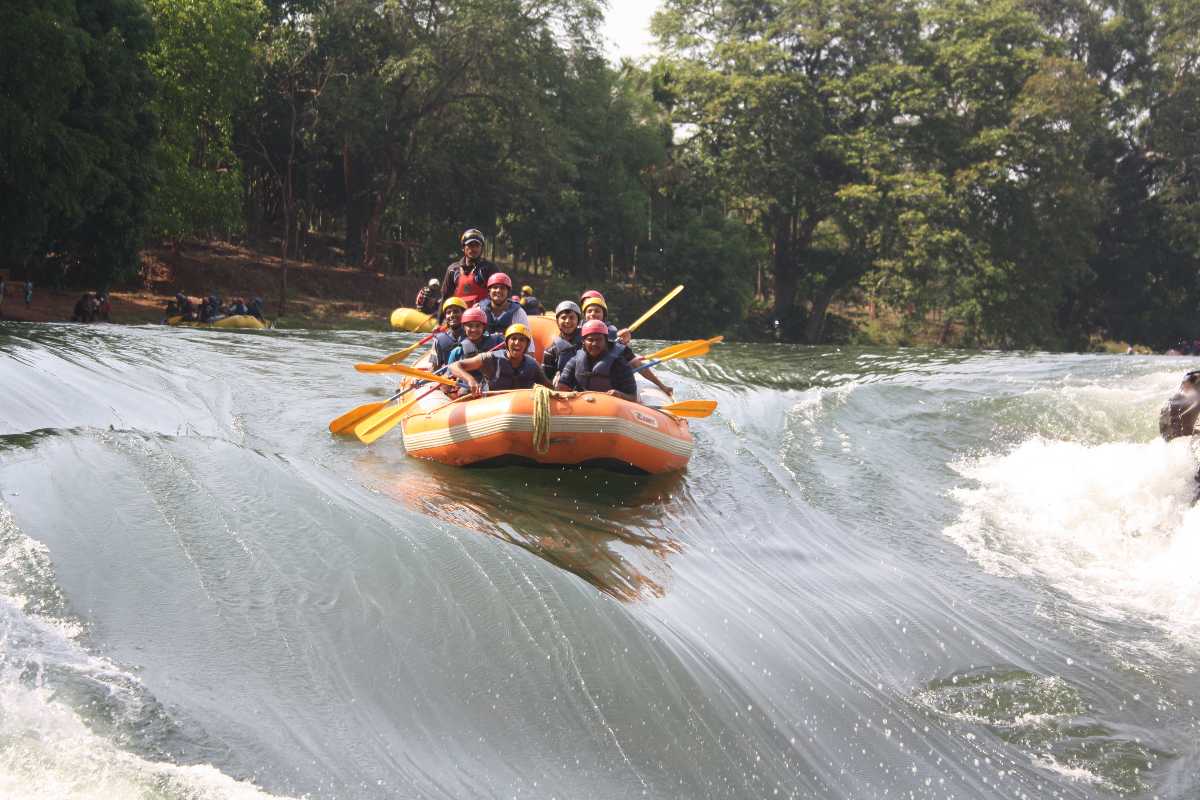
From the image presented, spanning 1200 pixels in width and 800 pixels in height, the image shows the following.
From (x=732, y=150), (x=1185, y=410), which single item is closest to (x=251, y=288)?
(x=732, y=150)

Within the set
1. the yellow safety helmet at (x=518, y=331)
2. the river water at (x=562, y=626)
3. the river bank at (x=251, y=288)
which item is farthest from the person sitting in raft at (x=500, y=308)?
Answer: the river bank at (x=251, y=288)

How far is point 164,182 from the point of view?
82.5ft

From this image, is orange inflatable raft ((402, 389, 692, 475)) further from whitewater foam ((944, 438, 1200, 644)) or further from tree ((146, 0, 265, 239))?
tree ((146, 0, 265, 239))

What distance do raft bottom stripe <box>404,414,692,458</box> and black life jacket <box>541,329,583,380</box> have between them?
1.17 meters

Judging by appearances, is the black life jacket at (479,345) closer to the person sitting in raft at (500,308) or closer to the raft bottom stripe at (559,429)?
the person sitting in raft at (500,308)

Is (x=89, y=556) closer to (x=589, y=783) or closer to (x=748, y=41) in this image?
(x=589, y=783)

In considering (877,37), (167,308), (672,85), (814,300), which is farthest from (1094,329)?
(167,308)

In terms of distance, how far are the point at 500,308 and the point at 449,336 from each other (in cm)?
50

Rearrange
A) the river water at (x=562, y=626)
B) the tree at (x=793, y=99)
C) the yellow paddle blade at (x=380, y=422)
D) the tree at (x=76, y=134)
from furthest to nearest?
the tree at (x=793, y=99)
the tree at (x=76, y=134)
the yellow paddle blade at (x=380, y=422)
the river water at (x=562, y=626)

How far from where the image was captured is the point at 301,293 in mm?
31750

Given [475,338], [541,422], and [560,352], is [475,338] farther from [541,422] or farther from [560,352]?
[541,422]

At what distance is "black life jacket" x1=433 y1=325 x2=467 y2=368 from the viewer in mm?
10328

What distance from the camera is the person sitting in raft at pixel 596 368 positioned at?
9.21m

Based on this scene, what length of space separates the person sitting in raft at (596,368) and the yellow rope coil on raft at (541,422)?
2.93ft
